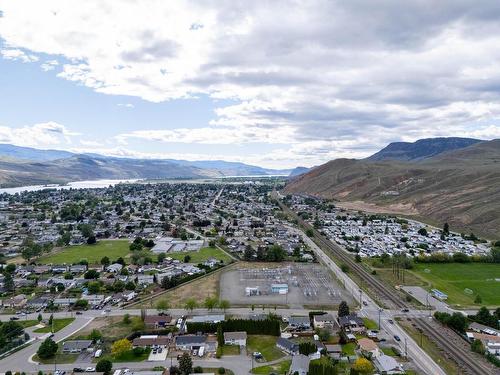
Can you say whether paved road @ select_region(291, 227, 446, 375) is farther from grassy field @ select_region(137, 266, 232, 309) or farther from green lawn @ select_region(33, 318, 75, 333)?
green lawn @ select_region(33, 318, 75, 333)

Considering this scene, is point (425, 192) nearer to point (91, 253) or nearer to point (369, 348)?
point (91, 253)

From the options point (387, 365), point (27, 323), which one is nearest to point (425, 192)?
point (387, 365)

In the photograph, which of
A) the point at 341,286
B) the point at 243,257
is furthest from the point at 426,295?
the point at 243,257

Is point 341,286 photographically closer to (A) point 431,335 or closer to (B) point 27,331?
(A) point 431,335

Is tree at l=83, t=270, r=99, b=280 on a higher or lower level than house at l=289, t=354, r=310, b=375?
higher

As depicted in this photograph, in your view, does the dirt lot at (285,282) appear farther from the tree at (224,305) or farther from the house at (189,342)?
the house at (189,342)

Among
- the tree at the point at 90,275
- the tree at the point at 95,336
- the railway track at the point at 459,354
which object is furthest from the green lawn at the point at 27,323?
the railway track at the point at 459,354

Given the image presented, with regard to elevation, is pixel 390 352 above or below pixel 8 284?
below

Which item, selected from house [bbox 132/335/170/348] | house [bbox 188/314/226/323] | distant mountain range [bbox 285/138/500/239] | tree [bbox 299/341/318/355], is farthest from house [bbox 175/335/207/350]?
distant mountain range [bbox 285/138/500/239]
